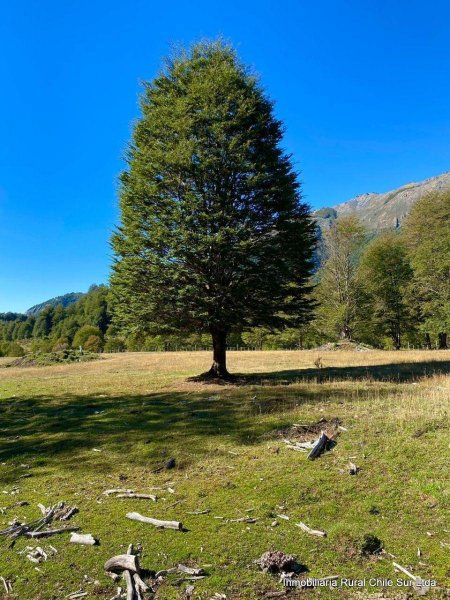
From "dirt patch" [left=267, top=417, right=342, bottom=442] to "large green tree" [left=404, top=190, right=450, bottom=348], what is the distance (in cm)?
2878

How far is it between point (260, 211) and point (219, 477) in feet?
43.4

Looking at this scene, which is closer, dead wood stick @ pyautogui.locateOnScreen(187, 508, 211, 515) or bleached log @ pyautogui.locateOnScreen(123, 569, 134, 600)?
bleached log @ pyautogui.locateOnScreen(123, 569, 134, 600)

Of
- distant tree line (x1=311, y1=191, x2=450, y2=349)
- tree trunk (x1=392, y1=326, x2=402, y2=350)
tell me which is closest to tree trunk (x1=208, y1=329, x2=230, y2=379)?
distant tree line (x1=311, y1=191, x2=450, y2=349)

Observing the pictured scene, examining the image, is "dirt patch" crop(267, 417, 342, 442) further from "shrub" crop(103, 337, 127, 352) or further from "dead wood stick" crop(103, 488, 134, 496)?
"shrub" crop(103, 337, 127, 352)

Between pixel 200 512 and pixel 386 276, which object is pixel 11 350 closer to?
pixel 386 276

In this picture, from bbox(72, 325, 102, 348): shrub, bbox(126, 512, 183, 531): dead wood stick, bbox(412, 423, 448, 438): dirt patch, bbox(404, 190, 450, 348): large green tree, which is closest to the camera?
bbox(126, 512, 183, 531): dead wood stick

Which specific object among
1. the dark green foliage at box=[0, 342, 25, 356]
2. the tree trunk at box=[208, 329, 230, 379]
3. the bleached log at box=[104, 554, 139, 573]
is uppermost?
the tree trunk at box=[208, 329, 230, 379]

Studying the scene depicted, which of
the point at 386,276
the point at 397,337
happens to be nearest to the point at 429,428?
the point at 386,276

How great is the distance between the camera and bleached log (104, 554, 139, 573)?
4969mm

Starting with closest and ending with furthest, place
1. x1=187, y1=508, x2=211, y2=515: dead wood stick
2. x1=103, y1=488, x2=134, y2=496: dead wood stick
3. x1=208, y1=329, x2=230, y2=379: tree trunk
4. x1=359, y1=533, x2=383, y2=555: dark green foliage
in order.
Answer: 1. x1=359, y1=533, x2=383, y2=555: dark green foliage
2. x1=187, y1=508, x2=211, y2=515: dead wood stick
3. x1=103, y1=488, x2=134, y2=496: dead wood stick
4. x1=208, y1=329, x2=230, y2=379: tree trunk

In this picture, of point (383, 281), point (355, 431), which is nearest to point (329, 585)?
point (355, 431)

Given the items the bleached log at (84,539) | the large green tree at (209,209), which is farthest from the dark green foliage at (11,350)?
the bleached log at (84,539)

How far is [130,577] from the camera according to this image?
4.84 meters

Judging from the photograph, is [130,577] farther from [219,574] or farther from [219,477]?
[219,477]
